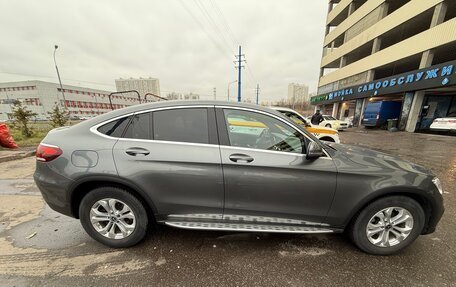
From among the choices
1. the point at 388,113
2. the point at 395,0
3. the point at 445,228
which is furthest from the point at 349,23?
the point at 445,228

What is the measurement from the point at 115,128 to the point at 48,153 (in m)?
0.77

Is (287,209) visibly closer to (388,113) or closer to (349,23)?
(388,113)

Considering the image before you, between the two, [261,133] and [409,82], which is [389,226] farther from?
[409,82]

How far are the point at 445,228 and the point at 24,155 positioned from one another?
10644 millimetres

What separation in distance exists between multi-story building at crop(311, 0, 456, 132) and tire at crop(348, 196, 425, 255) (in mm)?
17674

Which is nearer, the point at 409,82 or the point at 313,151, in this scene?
the point at 313,151

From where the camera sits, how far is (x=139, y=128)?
2.26 m

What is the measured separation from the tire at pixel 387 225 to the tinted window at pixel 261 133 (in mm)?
1063

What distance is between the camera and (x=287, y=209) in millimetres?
2217

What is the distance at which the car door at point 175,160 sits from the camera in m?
2.12

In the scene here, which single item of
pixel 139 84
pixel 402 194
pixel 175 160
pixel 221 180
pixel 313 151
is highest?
pixel 139 84

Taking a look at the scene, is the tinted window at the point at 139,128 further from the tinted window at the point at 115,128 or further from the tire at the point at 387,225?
the tire at the point at 387,225

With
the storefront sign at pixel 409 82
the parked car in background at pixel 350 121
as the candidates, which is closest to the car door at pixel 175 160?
the storefront sign at pixel 409 82

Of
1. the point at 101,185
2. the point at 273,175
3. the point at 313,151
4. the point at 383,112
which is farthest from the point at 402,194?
the point at 383,112
